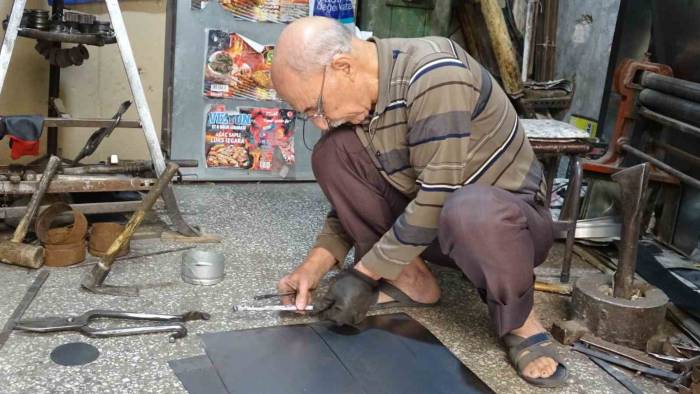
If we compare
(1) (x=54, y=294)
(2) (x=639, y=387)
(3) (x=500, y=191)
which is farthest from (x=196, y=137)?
(2) (x=639, y=387)

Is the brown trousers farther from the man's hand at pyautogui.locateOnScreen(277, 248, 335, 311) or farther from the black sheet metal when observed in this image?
the black sheet metal

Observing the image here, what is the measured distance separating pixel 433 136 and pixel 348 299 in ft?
1.50

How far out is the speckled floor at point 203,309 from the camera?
1405 mm

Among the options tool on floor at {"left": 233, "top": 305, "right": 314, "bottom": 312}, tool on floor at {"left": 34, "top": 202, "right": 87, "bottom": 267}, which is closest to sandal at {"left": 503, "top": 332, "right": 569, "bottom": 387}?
tool on floor at {"left": 233, "top": 305, "right": 314, "bottom": 312}

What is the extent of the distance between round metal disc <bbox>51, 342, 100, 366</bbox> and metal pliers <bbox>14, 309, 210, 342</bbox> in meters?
0.04

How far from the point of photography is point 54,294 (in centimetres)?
177

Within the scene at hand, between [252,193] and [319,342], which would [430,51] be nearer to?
[319,342]

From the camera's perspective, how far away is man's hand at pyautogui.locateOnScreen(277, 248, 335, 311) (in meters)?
1.69

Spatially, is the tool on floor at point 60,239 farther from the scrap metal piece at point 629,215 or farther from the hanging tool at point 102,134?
the scrap metal piece at point 629,215

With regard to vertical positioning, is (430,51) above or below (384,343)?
above

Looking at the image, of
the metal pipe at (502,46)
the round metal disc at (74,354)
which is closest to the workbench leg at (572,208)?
the metal pipe at (502,46)

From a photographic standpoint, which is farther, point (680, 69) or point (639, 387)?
point (680, 69)

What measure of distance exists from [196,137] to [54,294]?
1.35 metres

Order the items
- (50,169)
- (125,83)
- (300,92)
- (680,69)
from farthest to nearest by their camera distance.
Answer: (125,83), (680,69), (50,169), (300,92)
